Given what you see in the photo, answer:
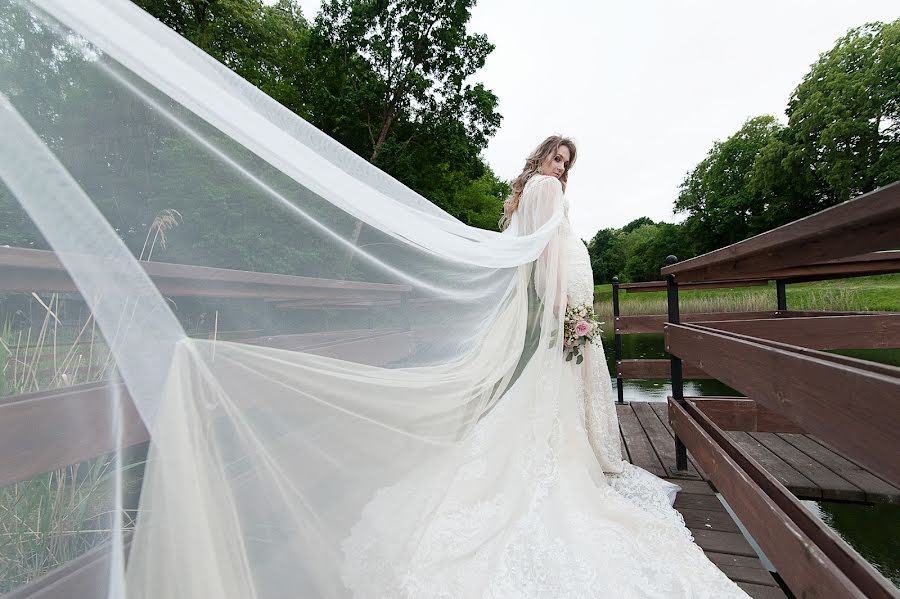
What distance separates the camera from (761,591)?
132 centimetres

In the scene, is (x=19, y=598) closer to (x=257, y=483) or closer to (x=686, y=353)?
(x=257, y=483)

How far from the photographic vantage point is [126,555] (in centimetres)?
71

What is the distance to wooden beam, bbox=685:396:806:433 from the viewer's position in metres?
2.38

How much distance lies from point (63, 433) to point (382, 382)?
74cm

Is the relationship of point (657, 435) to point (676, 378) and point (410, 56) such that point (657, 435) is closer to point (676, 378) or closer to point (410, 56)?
point (676, 378)

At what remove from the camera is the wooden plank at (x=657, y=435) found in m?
2.46

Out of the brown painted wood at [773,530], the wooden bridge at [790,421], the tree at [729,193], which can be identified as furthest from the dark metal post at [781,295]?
the tree at [729,193]

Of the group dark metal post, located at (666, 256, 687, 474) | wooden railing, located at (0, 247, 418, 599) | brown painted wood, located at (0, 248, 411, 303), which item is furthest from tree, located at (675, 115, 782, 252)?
wooden railing, located at (0, 247, 418, 599)

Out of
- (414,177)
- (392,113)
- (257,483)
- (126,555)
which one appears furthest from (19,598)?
(392,113)

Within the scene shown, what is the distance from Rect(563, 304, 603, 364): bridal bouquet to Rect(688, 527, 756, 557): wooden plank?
0.86 m

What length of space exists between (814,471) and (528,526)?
190 cm

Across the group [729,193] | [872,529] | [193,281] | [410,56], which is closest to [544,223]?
[193,281]

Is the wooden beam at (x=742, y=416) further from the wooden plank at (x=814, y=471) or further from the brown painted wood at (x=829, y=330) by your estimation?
the brown painted wood at (x=829, y=330)

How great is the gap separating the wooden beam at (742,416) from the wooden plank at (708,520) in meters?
0.70
